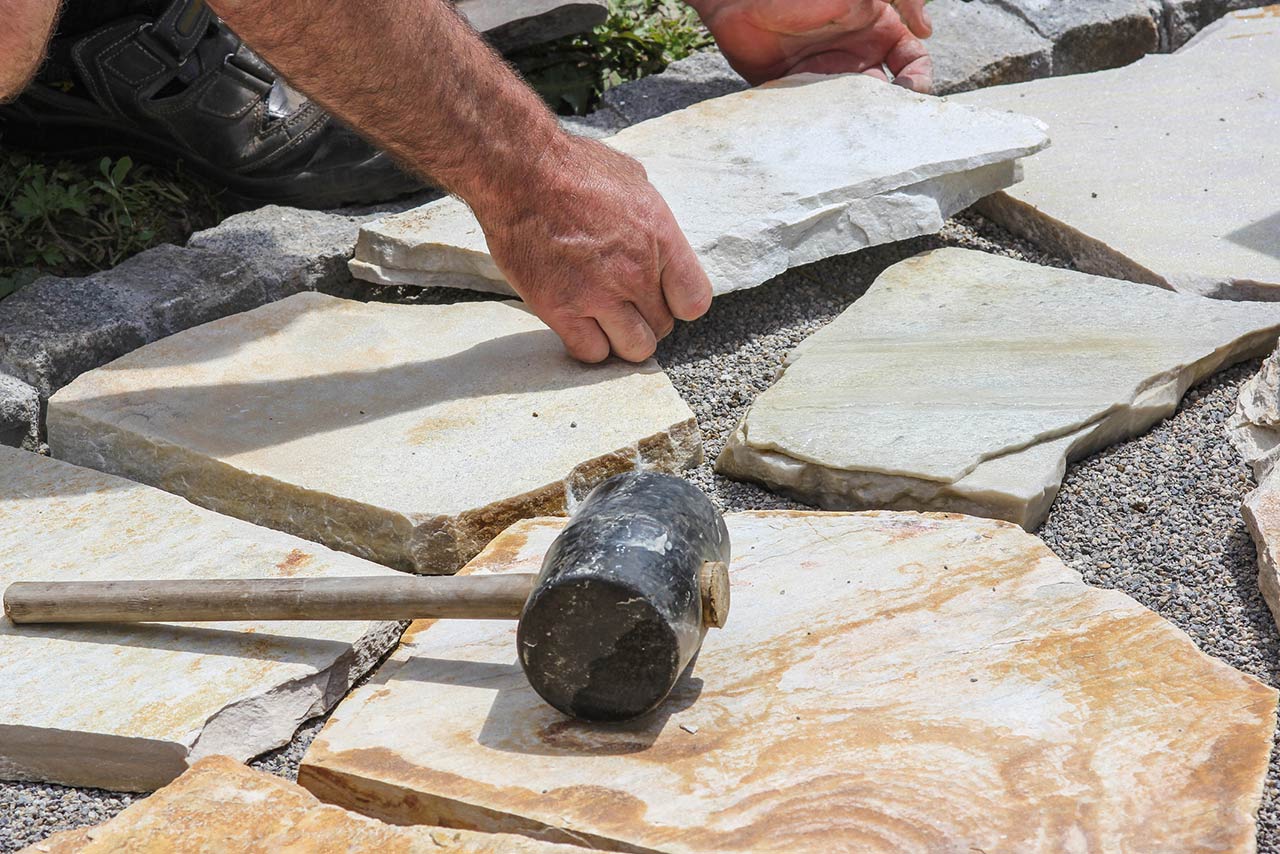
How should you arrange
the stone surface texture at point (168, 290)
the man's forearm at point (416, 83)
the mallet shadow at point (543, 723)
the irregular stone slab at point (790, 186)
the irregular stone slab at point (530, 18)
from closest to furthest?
the mallet shadow at point (543, 723) < the man's forearm at point (416, 83) < the stone surface texture at point (168, 290) < the irregular stone slab at point (790, 186) < the irregular stone slab at point (530, 18)

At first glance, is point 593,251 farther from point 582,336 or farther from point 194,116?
point 194,116

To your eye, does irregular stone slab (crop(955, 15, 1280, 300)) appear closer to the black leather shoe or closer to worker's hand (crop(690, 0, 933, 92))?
worker's hand (crop(690, 0, 933, 92))

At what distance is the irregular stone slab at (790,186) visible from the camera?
297 centimetres

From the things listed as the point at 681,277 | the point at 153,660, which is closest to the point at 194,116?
the point at 681,277

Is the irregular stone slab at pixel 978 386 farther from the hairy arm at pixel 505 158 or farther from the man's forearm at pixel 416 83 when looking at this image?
the man's forearm at pixel 416 83

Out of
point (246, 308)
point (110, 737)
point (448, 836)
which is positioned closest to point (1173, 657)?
point (448, 836)

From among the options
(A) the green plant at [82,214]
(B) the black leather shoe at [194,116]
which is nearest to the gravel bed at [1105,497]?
(B) the black leather shoe at [194,116]

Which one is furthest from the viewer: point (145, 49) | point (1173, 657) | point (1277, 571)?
point (145, 49)

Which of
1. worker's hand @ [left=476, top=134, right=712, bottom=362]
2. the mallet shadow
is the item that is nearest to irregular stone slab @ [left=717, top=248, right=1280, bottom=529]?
worker's hand @ [left=476, top=134, right=712, bottom=362]

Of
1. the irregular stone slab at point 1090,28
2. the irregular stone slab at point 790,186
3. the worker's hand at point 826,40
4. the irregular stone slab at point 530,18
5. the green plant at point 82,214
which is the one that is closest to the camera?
the irregular stone slab at point 790,186

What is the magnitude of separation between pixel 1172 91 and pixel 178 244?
282cm

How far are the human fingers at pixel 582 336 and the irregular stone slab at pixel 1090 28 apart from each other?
2.42 metres

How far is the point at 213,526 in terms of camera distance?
7.57ft

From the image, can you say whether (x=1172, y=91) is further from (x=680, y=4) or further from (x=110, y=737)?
(x=110, y=737)
